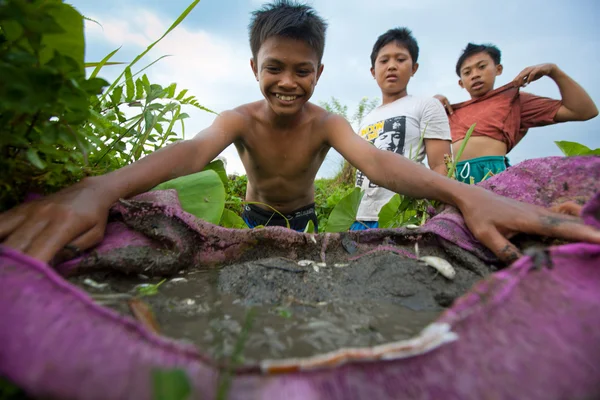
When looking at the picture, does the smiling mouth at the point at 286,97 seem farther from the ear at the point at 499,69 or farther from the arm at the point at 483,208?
the ear at the point at 499,69

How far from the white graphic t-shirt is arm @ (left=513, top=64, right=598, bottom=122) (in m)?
0.74

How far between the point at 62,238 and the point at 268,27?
1.65 m

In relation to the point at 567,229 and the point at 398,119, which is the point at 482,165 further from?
the point at 567,229

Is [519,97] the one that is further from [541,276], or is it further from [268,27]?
[541,276]

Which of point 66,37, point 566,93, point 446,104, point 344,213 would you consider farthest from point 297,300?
point 566,93

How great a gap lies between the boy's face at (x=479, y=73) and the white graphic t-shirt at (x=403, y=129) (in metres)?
0.81

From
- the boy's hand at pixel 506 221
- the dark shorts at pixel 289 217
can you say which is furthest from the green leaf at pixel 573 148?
the dark shorts at pixel 289 217

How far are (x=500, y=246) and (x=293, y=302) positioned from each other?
0.66 meters

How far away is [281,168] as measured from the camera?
237 cm

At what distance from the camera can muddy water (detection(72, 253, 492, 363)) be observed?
2.05 ft

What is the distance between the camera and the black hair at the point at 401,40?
11.1ft

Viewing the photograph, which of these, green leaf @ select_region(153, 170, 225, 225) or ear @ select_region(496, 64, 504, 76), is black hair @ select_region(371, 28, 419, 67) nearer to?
ear @ select_region(496, 64, 504, 76)

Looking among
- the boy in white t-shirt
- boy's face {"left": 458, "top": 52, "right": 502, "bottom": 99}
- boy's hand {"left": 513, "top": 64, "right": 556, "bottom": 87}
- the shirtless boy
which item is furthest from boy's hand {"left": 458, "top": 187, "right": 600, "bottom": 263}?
boy's face {"left": 458, "top": 52, "right": 502, "bottom": 99}

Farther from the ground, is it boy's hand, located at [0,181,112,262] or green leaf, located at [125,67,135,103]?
green leaf, located at [125,67,135,103]
